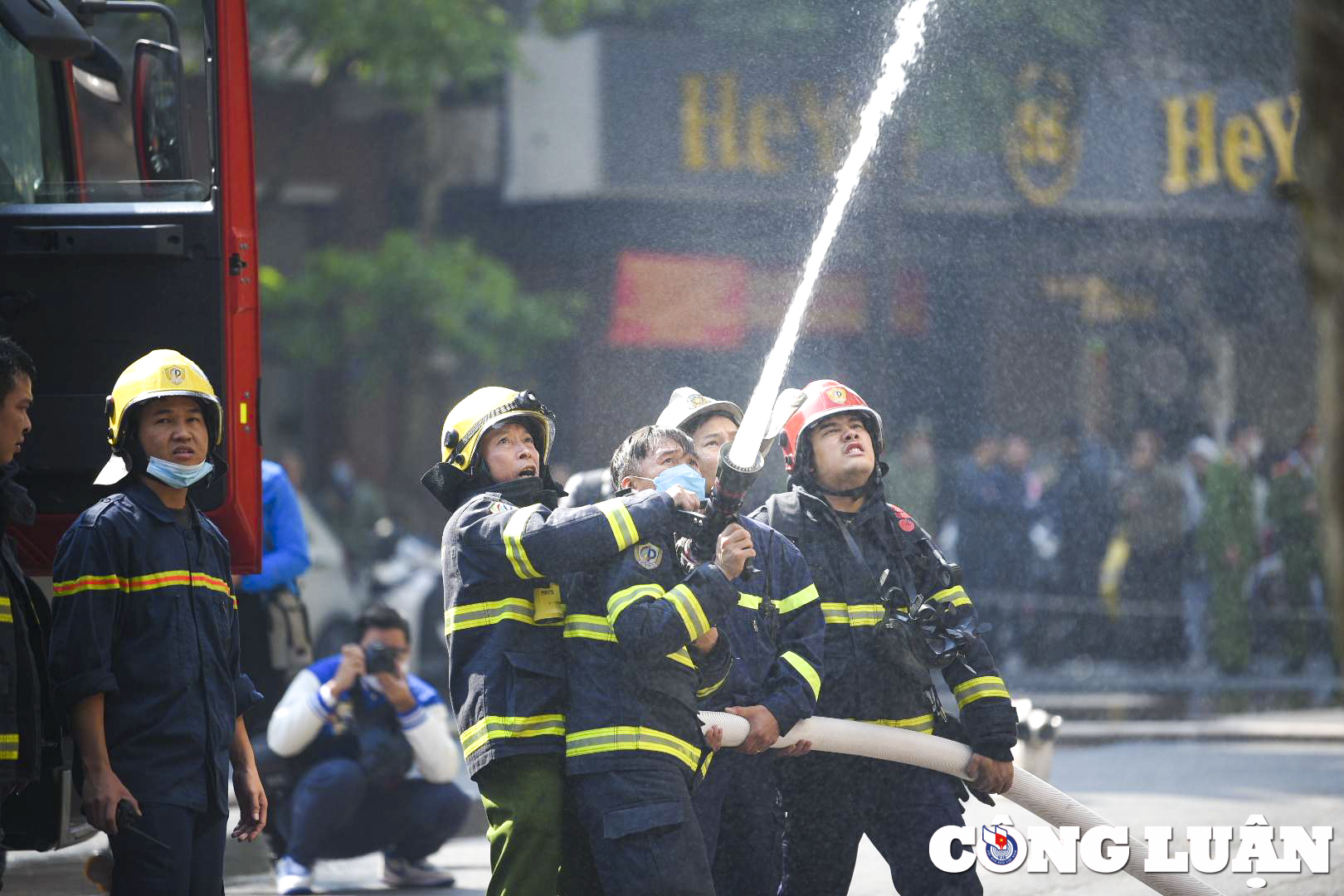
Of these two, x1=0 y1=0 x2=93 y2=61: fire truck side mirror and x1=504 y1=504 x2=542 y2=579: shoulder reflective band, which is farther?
x1=0 y1=0 x2=93 y2=61: fire truck side mirror

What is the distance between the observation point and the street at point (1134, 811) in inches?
259

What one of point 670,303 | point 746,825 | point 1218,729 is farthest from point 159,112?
point 670,303

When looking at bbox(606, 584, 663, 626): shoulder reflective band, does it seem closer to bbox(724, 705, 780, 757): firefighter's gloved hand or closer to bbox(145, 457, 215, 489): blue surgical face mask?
bbox(724, 705, 780, 757): firefighter's gloved hand

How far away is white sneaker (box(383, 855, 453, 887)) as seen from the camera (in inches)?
270

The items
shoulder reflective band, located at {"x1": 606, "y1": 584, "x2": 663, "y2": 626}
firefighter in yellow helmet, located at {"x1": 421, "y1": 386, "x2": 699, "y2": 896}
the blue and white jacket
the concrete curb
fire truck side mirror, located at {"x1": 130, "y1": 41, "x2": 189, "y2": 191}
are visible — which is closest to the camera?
firefighter in yellow helmet, located at {"x1": 421, "y1": 386, "x2": 699, "y2": 896}

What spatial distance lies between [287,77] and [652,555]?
52.9 feet

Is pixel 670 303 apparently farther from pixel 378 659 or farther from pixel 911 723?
pixel 911 723

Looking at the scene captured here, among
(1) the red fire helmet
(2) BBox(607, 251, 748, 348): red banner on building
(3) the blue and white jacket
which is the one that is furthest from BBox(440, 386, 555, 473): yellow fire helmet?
(2) BBox(607, 251, 748, 348): red banner on building

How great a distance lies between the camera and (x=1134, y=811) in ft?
26.7

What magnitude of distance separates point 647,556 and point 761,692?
70 centimetres

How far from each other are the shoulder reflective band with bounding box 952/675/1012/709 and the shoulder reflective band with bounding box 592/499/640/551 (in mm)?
1303

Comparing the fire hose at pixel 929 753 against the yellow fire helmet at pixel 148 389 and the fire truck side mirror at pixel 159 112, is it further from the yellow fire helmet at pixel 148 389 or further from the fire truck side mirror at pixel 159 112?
the fire truck side mirror at pixel 159 112

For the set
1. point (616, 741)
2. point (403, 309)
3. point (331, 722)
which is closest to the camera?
point (616, 741)

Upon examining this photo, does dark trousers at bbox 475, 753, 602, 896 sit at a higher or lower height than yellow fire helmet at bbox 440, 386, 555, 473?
lower
